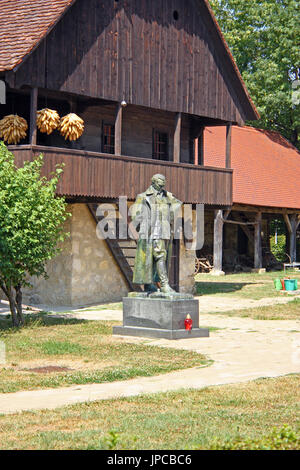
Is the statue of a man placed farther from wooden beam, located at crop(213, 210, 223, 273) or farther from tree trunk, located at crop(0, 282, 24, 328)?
wooden beam, located at crop(213, 210, 223, 273)

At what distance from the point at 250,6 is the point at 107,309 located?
29415mm

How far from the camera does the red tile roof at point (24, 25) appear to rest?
18844mm

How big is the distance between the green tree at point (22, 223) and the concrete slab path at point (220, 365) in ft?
8.35

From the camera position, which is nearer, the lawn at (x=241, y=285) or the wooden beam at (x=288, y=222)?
the lawn at (x=241, y=285)

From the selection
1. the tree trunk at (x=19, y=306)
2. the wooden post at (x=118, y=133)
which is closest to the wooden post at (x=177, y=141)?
the wooden post at (x=118, y=133)

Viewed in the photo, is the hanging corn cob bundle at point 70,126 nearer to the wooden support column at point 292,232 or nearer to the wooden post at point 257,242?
the wooden post at point 257,242

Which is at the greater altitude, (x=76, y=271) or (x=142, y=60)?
(x=142, y=60)

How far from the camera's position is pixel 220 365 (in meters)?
11.6

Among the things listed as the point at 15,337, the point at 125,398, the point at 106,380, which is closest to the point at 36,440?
the point at 125,398

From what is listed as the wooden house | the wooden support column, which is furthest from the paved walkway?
the wooden support column

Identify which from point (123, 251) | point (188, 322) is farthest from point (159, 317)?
point (123, 251)

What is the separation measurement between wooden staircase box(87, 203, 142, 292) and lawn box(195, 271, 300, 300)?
Result: 3306 mm

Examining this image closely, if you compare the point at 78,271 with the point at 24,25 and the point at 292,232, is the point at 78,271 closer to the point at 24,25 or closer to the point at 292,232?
the point at 24,25

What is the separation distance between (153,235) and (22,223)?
95.5 inches
